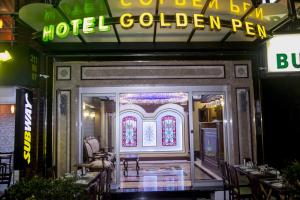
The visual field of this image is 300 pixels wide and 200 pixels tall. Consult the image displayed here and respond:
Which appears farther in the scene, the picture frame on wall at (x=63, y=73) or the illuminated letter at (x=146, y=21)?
the picture frame on wall at (x=63, y=73)

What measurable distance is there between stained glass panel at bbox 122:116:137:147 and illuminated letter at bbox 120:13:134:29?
10.2 m

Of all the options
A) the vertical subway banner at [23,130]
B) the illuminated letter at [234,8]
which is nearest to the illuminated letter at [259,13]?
the illuminated letter at [234,8]

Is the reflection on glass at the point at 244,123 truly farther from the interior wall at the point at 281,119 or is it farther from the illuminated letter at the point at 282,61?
the illuminated letter at the point at 282,61

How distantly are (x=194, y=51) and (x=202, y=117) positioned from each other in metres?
5.42

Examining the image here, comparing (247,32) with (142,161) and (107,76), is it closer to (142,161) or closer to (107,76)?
(107,76)

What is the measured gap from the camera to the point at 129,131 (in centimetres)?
1533

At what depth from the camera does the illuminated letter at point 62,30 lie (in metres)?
5.66

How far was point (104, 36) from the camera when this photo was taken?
7.08 meters

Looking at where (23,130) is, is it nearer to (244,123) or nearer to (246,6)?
(246,6)

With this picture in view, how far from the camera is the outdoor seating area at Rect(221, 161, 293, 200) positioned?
5165 millimetres

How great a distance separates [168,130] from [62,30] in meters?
10.4

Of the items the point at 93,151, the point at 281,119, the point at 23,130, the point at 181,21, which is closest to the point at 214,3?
the point at 181,21

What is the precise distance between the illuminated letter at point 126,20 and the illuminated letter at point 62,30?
1.00m

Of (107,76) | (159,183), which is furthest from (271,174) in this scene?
(107,76)
